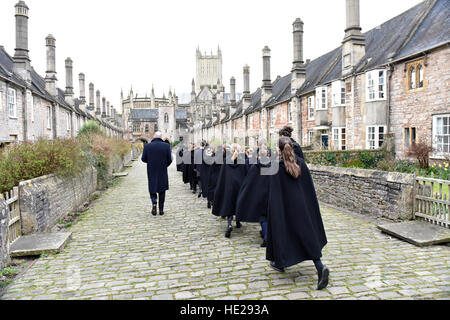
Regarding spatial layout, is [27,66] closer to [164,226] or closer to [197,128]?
[164,226]

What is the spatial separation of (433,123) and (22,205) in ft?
52.8

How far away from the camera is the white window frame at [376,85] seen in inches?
699

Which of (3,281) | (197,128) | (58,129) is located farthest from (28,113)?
(197,128)

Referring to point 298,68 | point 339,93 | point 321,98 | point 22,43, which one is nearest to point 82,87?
point 22,43

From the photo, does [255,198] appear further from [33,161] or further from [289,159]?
[33,161]

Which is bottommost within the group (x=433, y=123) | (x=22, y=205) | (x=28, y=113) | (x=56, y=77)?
(x=22, y=205)

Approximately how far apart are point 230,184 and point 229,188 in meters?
0.09

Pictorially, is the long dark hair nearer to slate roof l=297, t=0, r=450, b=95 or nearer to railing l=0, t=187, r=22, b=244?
railing l=0, t=187, r=22, b=244

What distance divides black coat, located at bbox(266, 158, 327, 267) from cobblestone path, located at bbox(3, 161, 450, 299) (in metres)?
0.42

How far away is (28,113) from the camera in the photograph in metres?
22.1

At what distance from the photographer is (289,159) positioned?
4.34 metres

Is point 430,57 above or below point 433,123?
above

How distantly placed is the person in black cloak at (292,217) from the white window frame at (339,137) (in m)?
18.1

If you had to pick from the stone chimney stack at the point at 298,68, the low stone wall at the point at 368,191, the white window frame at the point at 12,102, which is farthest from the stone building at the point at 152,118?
the low stone wall at the point at 368,191
